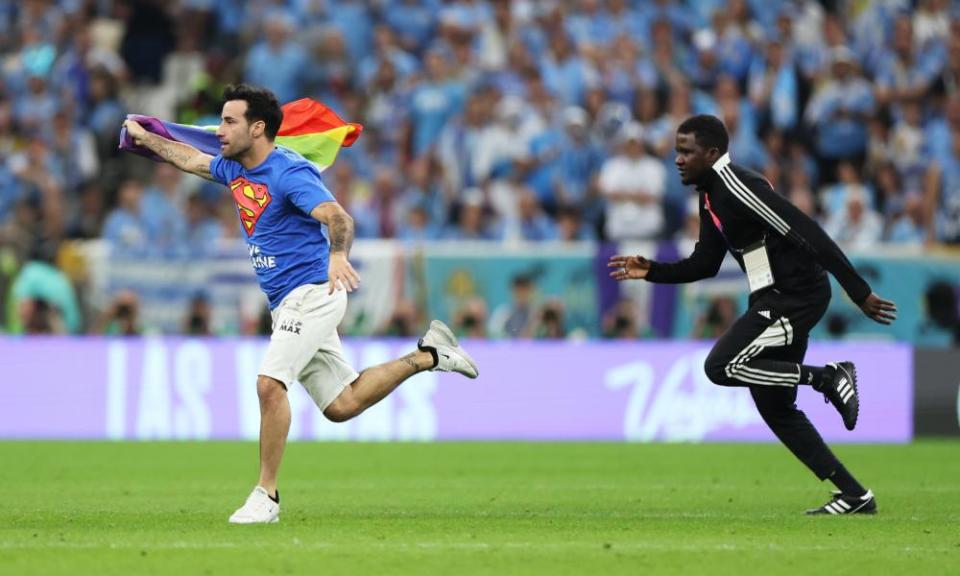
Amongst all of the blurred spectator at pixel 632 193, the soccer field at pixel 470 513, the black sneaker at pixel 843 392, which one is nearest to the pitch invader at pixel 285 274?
the soccer field at pixel 470 513

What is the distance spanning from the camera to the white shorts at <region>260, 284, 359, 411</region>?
30.1 feet

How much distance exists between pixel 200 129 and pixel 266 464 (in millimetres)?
3127

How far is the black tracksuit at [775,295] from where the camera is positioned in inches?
382

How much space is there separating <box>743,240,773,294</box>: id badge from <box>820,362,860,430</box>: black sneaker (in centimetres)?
66

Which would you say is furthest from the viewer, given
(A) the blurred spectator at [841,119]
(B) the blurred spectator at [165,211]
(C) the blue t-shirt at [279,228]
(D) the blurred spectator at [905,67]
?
(D) the blurred spectator at [905,67]

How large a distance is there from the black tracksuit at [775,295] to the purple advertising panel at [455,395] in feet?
24.6

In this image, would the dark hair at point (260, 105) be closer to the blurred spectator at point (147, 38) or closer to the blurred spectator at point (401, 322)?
the blurred spectator at point (401, 322)

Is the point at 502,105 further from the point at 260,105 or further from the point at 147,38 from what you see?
the point at 260,105

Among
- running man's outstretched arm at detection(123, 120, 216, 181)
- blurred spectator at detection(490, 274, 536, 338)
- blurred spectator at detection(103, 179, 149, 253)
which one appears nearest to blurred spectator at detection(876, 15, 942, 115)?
blurred spectator at detection(490, 274, 536, 338)

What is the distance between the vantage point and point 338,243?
28.9 ft

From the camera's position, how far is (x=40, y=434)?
1753cm

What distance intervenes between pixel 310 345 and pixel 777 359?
2889 mm

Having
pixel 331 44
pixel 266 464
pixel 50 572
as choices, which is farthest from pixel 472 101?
pixel 50 572

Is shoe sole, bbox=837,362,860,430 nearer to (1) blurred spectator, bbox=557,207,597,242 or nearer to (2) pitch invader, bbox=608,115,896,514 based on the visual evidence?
(2) pitch invader, bbox=608,115,896,514
